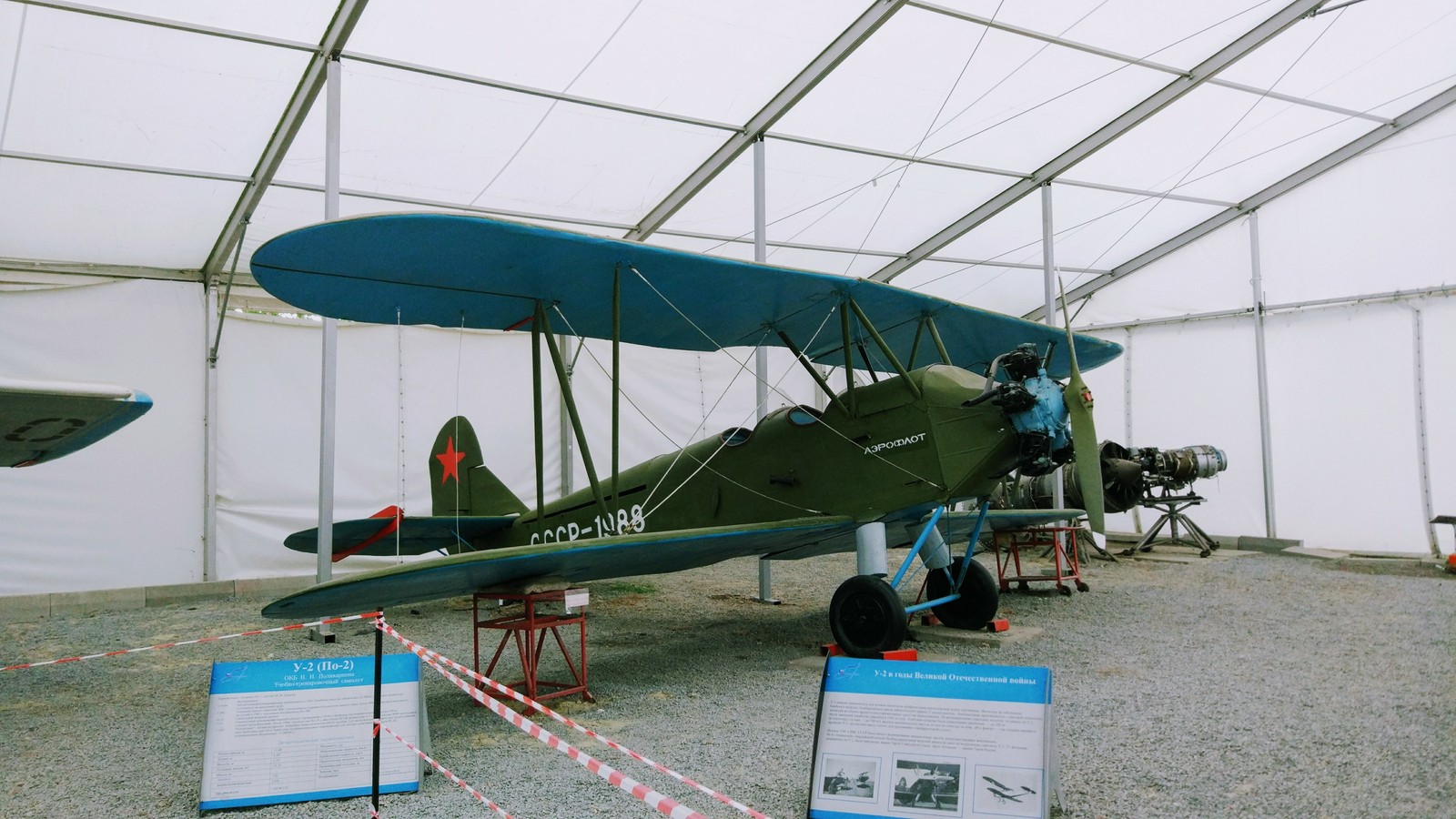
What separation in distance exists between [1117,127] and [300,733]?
372 inches

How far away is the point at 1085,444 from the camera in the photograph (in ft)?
16.1

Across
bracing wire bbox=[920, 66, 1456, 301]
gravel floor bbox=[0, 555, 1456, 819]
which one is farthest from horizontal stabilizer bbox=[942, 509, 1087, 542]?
bracing wire bbox=[920, 66, 1456, 301]

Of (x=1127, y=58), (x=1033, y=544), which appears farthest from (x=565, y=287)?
(x=1127, y=58)

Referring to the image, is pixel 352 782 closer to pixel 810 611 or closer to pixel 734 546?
pixel 734 546

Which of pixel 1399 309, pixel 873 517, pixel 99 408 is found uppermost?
pixel 1399 309

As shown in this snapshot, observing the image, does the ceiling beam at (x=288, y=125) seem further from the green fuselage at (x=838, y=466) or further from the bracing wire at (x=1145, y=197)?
the bracing wire at (x=1145, y=197)

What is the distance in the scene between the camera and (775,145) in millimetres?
8367

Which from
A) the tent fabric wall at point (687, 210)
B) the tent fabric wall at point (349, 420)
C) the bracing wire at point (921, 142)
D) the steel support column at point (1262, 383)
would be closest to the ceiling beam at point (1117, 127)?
the tent fabric wall at point (687, 210)

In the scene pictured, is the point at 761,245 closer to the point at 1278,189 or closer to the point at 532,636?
the point at 532,636

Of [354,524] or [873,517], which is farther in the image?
[354,524]

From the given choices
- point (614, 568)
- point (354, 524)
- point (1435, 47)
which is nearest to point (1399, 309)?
point (1435, 47)

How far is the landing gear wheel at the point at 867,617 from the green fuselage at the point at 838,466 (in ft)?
1.78

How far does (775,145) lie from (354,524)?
513 centimetres

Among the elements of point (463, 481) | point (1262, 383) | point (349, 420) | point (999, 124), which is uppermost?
point (999, 124)
